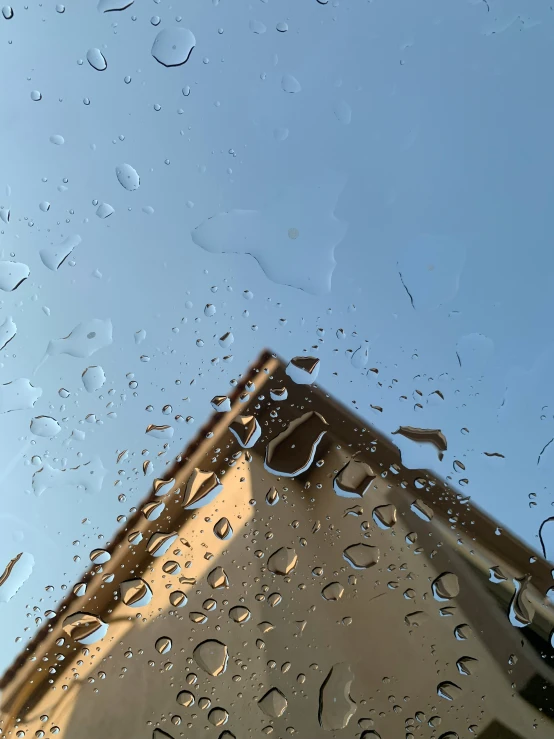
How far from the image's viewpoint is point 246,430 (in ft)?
2.60

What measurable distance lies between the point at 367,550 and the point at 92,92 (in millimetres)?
843

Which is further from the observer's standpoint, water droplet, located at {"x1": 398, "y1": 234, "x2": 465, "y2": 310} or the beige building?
water droplet, located at {"x1": 398, "y1": 234, "x2": 465, "y2": 310}

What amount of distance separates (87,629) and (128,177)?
706 mm

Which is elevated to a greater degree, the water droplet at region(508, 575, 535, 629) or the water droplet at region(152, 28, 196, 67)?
the water droplet at region(152, 28, 196, 67)

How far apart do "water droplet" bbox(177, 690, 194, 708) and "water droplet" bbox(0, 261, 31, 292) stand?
67 cm

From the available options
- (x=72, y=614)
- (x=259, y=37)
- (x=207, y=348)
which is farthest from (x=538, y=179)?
(x=72, y=614)

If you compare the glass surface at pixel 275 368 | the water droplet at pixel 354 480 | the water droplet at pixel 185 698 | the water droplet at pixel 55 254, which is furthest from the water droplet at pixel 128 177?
the water droplet at pixel 185 698

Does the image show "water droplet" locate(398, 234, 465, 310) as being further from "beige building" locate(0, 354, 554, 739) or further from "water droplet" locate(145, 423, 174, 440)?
"water droplet" locate(145, 423, 174, 440)

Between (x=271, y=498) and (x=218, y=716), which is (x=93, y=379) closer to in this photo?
(x=271, y=498)

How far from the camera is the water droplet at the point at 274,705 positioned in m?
0.71

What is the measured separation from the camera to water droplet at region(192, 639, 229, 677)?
0.72 m

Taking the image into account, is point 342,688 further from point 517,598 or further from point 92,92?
point 92,92

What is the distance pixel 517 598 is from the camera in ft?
2.47

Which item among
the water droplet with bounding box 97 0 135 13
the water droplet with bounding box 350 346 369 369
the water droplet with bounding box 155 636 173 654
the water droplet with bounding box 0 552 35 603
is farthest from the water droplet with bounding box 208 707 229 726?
the water droplet with bounding box 97 0 135 13
